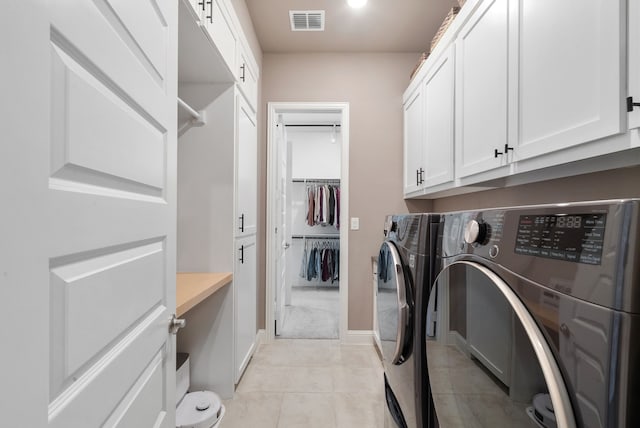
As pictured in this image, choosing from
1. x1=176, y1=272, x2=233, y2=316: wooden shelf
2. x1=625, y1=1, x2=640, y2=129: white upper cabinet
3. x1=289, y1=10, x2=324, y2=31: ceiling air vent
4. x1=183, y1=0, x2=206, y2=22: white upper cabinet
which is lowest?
x1=176, y1=272, x2=233, y2=316: wooden shelf

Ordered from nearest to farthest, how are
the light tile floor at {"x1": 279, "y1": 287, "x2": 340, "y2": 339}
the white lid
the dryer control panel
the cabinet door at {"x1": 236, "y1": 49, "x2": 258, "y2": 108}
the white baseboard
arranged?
the dryer control panel → the white lid → the cabinet door at {"x1": 236, "y1": 49, "x2": 258, "y2": 108} → the white baseboard → the light tile floor at {"x1": 279, "y1": 287, "x2": 340, "y2": 339}

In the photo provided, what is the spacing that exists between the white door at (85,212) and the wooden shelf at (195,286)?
399 mm

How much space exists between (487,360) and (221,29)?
5.87 feet

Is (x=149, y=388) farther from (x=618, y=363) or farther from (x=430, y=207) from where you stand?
(x=430, y=207)

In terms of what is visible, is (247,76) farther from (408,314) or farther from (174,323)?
(408,314)

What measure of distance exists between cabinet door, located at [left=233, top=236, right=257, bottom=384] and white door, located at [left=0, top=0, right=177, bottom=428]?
3.83ft

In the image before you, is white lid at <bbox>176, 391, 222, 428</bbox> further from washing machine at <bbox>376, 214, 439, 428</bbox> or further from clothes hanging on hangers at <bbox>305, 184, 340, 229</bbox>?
clothes hanging on hangers at <bbox>305, 184, 340, 229</bbox>

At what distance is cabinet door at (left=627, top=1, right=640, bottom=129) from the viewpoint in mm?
753

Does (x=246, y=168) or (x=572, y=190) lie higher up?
(x=246, y=168)

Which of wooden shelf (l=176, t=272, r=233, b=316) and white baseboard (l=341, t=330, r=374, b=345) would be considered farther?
white baseboard (l=341, t=330, r=374, b=345)

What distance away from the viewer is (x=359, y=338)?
2809 mm

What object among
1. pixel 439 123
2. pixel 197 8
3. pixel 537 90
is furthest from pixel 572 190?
pixel 197 8

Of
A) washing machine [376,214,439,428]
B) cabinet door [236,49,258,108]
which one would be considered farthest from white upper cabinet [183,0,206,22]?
washing machine [376,214,439,428]

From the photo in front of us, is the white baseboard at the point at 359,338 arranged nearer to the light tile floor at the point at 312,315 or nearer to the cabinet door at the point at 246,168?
the light tile floor at the point at 312,315
